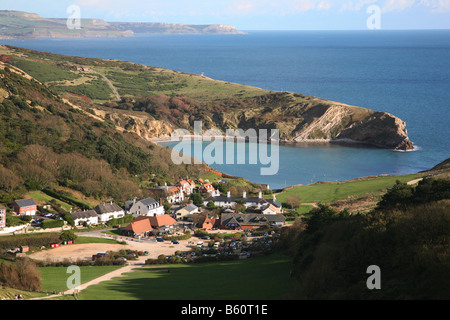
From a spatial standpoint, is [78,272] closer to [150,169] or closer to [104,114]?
[150,169]

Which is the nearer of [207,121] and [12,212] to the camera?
[12,212]

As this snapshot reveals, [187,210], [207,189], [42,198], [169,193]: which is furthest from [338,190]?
[42,198]

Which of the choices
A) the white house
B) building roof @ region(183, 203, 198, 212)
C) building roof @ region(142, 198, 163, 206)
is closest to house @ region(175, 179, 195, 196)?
building roof @ region(183, 203, 198, 212)

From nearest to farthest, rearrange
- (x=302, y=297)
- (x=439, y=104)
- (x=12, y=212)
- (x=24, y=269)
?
(x=302, y=297) < (x=24, y=269) < (x=12, y=212) < (x=439, y=104)

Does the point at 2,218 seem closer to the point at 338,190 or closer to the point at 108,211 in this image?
the point at 108,211

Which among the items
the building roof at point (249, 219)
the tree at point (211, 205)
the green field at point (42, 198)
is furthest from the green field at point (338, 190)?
the green field at point (42, 198)

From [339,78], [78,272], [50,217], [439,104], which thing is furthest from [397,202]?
[339,78]
